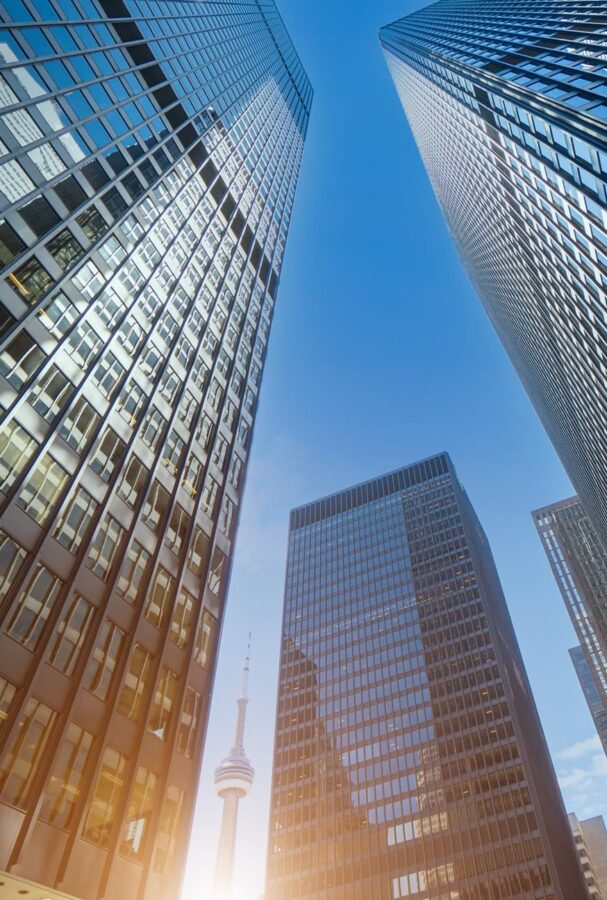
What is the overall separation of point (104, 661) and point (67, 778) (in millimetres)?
4919

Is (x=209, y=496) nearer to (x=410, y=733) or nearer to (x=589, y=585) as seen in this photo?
(x=410, y=733)

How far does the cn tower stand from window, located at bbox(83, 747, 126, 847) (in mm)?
154255

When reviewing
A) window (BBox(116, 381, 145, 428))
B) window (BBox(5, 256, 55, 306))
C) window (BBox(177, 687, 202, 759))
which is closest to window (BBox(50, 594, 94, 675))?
window (BBox(177, 687, 202, 759))

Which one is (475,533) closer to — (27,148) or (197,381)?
(197,381)

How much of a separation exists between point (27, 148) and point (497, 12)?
86350 mm

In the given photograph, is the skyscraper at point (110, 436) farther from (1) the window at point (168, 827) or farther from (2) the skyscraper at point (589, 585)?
(2) the skyscraper at point (589, 585)

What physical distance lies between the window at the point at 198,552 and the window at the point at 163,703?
263 inches

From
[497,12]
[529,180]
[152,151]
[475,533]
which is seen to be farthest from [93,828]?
[475,533]

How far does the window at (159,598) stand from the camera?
30.9 meters

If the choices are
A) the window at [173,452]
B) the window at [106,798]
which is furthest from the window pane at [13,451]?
the window at [106,798]

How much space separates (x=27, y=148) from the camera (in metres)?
32.8

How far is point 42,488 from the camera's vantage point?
27.5 m

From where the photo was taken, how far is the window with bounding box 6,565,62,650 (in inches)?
934

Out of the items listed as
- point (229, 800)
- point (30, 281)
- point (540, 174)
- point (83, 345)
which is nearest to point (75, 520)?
point (83, 345)
